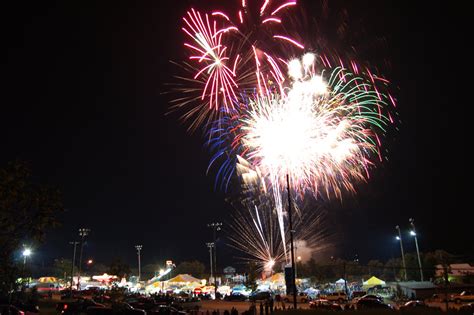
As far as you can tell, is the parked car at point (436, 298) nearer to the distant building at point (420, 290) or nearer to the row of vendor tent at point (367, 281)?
the distant building at point (420, 290)

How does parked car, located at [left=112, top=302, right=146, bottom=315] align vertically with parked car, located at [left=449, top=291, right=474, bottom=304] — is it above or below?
above

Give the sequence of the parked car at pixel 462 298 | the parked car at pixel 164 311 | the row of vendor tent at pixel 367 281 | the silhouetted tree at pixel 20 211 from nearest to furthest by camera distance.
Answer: the silhouetted tree at pixel 20 211 < the parked car at pixel 164 311 < the parked car at pixel 462 298 < the row of vendor tent at pixel 367 281

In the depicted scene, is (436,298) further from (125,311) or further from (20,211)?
(20,211)

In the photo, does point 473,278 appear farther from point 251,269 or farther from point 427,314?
point 427,314

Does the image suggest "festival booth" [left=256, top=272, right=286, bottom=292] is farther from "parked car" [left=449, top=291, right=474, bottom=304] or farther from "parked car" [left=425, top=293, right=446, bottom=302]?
"parked car" [left=449, top=291, right=474, bottom=304]

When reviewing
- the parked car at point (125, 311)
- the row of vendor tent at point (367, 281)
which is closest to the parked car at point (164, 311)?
the parked car at point (125, 311)

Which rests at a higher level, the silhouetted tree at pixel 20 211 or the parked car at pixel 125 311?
the silhouetted tree at pixel 20 211

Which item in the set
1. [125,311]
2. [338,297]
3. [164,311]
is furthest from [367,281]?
[125,311]

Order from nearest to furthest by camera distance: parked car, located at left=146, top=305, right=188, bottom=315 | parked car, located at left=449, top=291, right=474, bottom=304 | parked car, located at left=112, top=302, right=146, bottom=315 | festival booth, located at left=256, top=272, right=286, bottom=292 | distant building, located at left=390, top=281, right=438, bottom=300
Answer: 1. parked car, located at left=112, top=302, right=146, bottom=315
2. parked car, located at left=146, top=305, right=188, bottom=315
3. parked car, located at left=449, top=291, right=474, bottom=304
4. distant building, located at left=390, top=281, right=438, bottom=300
5. festival booth, located at left=256, top=272, right=286, bottom=292

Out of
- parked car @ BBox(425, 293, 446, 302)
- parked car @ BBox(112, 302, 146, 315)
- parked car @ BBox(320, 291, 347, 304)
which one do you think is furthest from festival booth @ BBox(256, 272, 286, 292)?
parked car @ BBox(112, 302, 146, 315)

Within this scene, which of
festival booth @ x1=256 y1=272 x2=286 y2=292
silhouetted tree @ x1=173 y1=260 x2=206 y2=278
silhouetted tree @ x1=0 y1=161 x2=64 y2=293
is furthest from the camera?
silhouetted tree @ x1=173 y1=260 x2=206 y2=278

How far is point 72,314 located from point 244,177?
16327 mm

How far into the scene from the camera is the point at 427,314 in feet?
53.1

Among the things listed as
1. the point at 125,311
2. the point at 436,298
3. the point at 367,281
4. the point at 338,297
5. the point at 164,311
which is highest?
the point at 367,281
